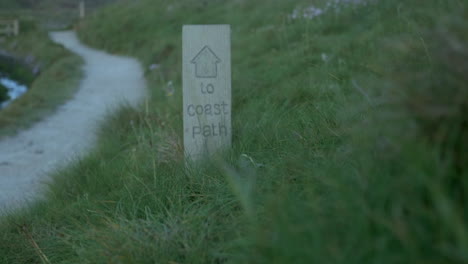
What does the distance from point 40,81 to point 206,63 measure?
761 centimetres

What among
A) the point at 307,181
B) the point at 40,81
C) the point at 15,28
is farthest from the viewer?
the point at 15,28

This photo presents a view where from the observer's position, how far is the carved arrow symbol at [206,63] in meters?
2.97

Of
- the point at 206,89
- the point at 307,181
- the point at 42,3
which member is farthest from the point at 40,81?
the point at 42,3

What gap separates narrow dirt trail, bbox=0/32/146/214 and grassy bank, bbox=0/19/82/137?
0.58 ft

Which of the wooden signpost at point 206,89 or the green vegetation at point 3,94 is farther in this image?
the green vegetation at point 3,94

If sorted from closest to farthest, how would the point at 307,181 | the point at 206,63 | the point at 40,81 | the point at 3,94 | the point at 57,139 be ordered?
1. the point at 307,181
2. the point at 206,63
3. the point at 57,139
4. the point at 40,81
5. the point at 3,94

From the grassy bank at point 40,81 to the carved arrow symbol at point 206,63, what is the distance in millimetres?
3642

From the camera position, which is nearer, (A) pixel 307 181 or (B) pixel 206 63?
(A) pixel 307 181

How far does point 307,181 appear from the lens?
6.55ft

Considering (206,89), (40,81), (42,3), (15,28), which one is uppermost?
(42,3)

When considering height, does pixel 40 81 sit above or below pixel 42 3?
below

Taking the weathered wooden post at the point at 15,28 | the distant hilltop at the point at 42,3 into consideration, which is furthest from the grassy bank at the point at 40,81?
the distant hilltop at the point at 42,3

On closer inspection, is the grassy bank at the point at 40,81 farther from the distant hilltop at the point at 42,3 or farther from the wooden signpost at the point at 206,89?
the distant hilltop at the point at 42,3

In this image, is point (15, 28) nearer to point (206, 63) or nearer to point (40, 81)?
point (40, 81)
